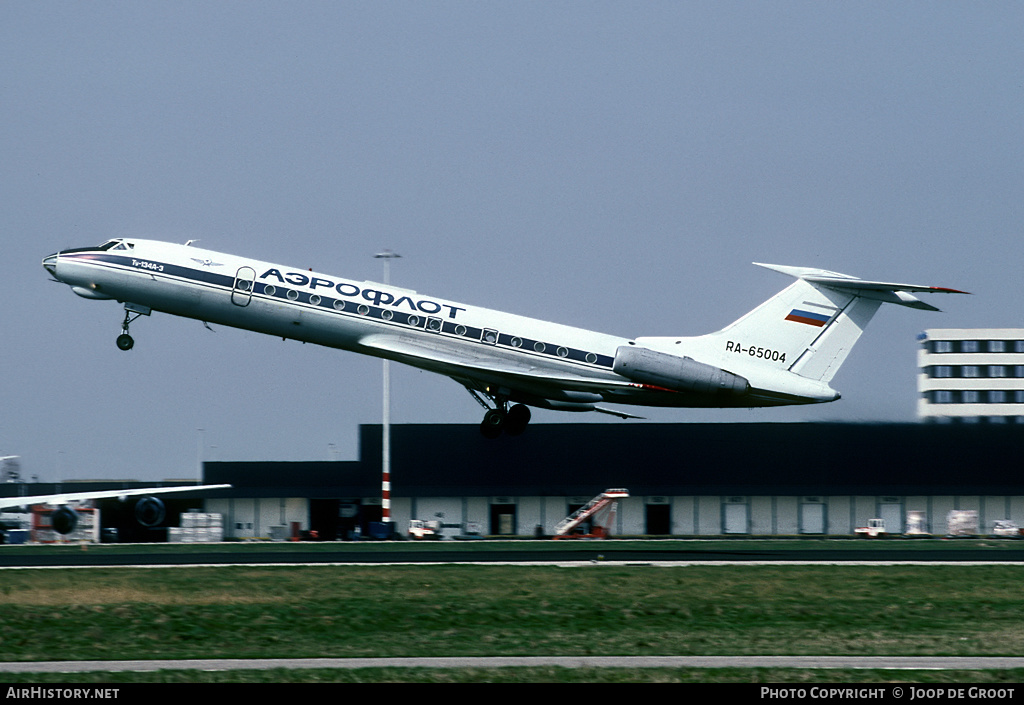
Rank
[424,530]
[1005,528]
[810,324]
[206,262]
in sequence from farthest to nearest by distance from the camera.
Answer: [1005,528], [424,530], [810,324], [206,262]

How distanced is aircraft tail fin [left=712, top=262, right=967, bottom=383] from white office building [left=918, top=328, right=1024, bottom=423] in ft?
258

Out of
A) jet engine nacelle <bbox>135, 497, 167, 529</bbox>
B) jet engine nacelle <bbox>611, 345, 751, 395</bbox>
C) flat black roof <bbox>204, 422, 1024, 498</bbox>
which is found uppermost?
jet engine nacelle <bbox>611, 345, 751, 395</bbox>

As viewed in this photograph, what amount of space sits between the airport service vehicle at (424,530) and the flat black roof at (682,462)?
191cm

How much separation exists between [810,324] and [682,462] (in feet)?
126

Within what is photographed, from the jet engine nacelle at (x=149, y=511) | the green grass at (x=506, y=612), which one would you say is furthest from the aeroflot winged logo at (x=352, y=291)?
the jet engine nacelle at (x=149, y=511)

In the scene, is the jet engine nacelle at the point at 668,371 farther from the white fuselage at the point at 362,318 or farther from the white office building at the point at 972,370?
the white office building at the point at 972,370

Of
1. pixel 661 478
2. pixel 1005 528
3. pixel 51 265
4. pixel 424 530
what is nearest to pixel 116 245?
pixel 51 265

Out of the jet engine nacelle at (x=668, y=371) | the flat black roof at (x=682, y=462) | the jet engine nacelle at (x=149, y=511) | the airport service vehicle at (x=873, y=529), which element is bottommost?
the airport service vehicle at (x=873, y=529)

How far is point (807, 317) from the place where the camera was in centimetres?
3878

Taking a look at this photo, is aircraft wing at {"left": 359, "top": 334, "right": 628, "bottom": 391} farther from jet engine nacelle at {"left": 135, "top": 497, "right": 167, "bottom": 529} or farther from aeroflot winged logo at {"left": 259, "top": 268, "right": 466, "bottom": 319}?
jet engine nacelle at {"left": 135, "top": 497, "right": 167, "bottom": 529}

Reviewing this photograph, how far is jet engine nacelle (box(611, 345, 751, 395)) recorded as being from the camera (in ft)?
120

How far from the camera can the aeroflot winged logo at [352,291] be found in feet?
117

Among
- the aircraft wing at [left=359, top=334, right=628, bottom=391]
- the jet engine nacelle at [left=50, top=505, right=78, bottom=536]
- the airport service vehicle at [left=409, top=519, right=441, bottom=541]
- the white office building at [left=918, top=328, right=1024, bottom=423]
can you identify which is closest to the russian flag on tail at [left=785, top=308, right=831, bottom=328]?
the aircraft wing at [left=359, top=334, right=628, bottom=391]

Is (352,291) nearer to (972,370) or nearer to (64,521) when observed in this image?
(64,521)
